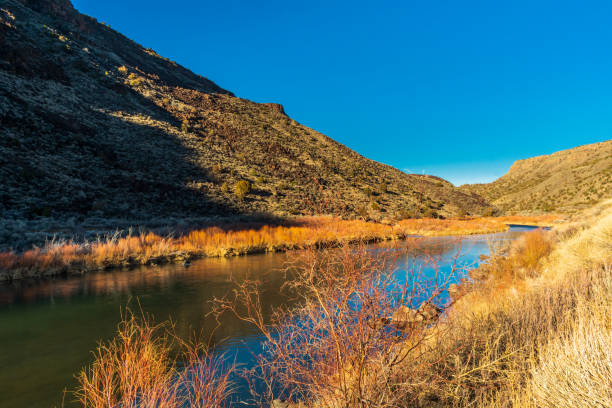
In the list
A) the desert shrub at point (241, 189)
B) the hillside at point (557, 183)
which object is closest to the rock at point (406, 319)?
the desert shrub at point (241, 189)

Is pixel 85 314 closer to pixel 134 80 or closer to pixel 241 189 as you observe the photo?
pixel 241 189

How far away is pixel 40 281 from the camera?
1095 cm

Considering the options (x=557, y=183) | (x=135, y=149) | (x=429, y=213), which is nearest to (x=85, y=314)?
(x=135, y=149)

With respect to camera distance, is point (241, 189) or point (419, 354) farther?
point (241, 189)

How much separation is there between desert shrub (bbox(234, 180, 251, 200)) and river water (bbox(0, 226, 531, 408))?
809 inches

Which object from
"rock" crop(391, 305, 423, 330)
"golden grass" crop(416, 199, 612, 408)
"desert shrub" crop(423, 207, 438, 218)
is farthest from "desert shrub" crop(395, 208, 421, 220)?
"rock" crop(391, 305, 423, 330)

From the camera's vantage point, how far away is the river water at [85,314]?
5.05 meters

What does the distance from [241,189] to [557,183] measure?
6852 centimetres

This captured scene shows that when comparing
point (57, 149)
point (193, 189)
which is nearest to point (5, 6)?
point (57, 149)

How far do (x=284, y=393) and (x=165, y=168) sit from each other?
34.3 meters

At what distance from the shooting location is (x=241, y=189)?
3394cm

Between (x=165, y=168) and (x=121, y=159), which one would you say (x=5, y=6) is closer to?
(x=121, y=159)

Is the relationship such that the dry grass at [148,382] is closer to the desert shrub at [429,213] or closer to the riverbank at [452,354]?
the riverbank at [452,354]

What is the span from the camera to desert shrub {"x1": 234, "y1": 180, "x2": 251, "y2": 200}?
111 feet
